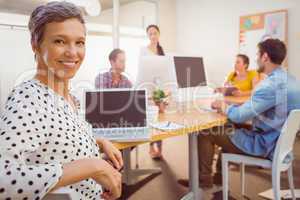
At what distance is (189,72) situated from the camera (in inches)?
109

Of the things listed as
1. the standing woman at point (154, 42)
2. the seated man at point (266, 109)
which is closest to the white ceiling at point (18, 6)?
the standing woman at point (154, 42)

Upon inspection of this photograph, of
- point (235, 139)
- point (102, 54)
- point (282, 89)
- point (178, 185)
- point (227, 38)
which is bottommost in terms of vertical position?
point (178, 185)

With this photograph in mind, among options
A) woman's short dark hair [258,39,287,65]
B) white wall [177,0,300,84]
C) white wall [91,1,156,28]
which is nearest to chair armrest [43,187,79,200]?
woman's short dark hair [258,39,287,65]

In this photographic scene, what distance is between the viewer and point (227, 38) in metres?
5.54

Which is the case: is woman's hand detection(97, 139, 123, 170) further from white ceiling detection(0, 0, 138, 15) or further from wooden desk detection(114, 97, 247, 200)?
white ceiling detection(0, 0, 138, 15)

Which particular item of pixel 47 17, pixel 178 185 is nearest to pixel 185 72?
pixel 178 185

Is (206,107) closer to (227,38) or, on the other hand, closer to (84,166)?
(84,166)

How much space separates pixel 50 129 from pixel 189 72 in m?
2.05

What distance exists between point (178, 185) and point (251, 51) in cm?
312

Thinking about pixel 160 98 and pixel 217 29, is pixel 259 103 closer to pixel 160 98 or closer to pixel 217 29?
pixel 160 98

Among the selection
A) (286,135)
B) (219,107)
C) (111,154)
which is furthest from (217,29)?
(111,154)

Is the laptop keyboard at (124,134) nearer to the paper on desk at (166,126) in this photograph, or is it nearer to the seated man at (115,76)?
the paper on desk at (166,126)

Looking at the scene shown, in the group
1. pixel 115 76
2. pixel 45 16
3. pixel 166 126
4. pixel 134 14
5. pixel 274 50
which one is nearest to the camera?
pixel 45 16

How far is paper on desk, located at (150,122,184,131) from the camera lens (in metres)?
1.88
